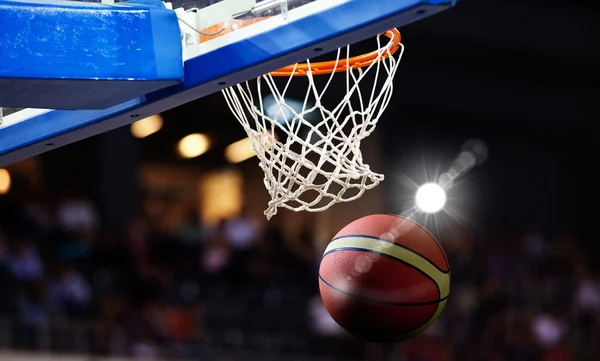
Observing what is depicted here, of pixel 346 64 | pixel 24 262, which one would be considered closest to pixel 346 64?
pixel 346 64

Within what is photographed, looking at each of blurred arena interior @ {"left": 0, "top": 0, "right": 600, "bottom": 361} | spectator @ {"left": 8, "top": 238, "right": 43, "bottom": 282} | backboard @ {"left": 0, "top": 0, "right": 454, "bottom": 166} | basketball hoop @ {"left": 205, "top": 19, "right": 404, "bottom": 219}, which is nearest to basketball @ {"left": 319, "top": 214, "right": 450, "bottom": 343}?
basketball hoop @ {"left": 205, "top": 19, "right": 404, "bottom": 219}

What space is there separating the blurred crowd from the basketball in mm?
3881

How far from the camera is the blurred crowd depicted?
689 cm

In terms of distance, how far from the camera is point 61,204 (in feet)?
25.4

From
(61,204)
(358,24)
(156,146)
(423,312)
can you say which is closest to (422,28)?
(156,146)

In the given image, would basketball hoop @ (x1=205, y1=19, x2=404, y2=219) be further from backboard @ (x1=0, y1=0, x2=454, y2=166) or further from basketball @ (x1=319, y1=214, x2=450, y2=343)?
backboard @ (x1=0, y1=0, x2=454, y2=166)

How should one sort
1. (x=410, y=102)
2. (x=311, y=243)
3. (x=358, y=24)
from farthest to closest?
(x=410, y=102)
(x=311, y=243)
(x=358, y=24)

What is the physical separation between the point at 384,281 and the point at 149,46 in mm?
1172

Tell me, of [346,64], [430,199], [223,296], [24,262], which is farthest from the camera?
[430,199]

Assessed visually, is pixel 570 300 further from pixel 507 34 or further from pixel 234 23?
pixel 234 23

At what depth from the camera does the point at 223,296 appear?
7.73 metres

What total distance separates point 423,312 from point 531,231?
7.79 m

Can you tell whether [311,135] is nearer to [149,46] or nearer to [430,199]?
[149,46]

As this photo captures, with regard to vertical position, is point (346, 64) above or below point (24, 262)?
above
